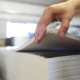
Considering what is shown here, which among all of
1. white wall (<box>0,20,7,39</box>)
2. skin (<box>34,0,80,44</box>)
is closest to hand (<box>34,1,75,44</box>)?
skin (<box>34,0,80,44</box>)

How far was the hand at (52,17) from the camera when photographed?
27 centimetres

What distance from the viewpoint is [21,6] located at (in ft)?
10.4

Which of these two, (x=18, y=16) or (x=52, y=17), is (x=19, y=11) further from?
(x=52, y=17)

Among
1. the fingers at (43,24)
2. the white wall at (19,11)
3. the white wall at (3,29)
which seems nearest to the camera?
the fingers at (43,24)

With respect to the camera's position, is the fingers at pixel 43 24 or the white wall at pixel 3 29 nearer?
the fingers at pixel 43 24

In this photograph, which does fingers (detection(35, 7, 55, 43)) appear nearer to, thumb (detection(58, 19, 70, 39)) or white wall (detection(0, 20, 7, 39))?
thumb (detection(58, 19, 70, 39))

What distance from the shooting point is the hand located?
27 cm

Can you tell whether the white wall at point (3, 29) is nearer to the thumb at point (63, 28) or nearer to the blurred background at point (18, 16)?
the blurred background at point (18, 16)

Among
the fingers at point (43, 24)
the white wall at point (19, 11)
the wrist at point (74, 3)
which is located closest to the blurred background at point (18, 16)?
the white wall at point (19, 11)

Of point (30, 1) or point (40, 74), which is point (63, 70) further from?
point (30, 1)

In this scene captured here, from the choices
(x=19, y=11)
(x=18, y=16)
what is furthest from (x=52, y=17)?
(x=19, y=11)

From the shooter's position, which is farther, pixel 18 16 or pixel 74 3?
pixel 18 16

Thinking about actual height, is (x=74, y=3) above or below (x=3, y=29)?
above

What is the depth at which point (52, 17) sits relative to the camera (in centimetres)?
31
